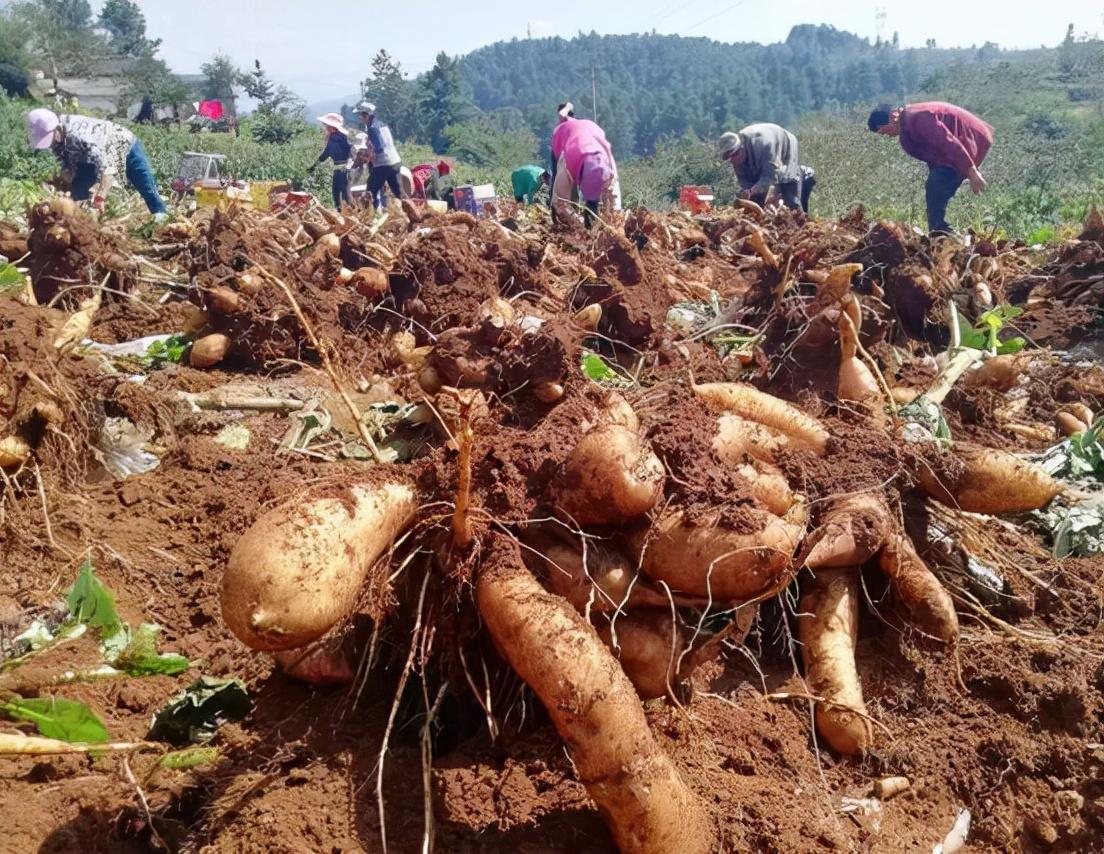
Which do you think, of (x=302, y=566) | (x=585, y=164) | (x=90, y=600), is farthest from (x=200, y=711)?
(x=585, y=164)

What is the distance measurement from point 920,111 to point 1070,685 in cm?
804

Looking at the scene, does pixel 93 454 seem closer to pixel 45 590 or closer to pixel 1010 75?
pixel 45 590

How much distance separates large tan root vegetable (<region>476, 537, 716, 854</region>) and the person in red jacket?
8.32 m

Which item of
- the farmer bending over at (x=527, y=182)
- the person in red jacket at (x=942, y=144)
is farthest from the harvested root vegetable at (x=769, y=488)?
the farmer bending over at (x=527, y=182)

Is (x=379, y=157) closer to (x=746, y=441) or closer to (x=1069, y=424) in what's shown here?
(x=1069, y=424)

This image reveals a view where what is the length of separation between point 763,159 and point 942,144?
2386mm

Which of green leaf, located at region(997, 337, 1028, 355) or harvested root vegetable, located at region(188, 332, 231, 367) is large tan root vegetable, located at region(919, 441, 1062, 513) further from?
harvested root vegetable, located at region(188, 332, 231, 367)

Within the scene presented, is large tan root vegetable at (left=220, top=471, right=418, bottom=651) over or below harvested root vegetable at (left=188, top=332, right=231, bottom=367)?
over

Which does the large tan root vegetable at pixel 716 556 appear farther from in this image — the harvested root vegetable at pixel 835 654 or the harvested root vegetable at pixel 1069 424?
the harvested root vegetable at pixel 1069 424

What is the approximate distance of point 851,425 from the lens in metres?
3.20

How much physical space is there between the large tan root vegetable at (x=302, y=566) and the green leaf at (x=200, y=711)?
49 centimetres

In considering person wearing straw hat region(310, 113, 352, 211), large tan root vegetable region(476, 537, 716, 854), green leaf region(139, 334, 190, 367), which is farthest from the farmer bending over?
large tan root vegetable region(476, 537, 716, 854)

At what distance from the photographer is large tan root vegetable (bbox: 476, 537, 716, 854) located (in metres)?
1.89

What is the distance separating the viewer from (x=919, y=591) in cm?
277
